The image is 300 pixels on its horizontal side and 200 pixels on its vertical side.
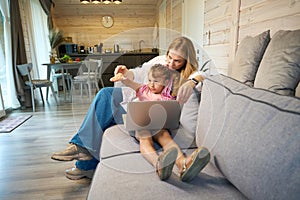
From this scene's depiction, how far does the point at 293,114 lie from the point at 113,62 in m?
1.12

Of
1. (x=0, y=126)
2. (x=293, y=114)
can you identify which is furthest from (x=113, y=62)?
(x=0, y=126)

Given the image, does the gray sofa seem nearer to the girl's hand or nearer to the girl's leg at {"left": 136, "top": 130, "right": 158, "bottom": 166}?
the girl's leg at {"left": 136, "top": 130, "right": 158, "bottom": 166}

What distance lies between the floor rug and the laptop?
206 cm

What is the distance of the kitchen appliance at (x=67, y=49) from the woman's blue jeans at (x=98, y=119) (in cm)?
422

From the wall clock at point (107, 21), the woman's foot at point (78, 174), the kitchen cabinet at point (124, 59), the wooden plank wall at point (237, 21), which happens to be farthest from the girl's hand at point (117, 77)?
the wall clock at point (107, 21)

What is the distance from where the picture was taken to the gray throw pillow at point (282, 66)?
2.72ft

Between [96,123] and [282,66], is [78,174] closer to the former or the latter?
[96,123]

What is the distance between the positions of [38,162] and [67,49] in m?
3.99

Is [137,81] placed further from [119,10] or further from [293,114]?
[119,10]

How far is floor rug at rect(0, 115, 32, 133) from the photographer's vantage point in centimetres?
249

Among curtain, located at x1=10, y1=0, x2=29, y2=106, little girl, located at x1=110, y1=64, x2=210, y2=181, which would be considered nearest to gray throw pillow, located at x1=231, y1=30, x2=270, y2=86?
little girl, located at x1=110, y1=64, x2=210, y2=181

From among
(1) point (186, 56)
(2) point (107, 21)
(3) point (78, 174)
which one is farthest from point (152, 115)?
(2) point (107, 21)

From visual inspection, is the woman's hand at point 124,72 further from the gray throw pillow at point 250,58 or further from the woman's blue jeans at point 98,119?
the gray throw pillow at point 250,58

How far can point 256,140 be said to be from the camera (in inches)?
24.9
